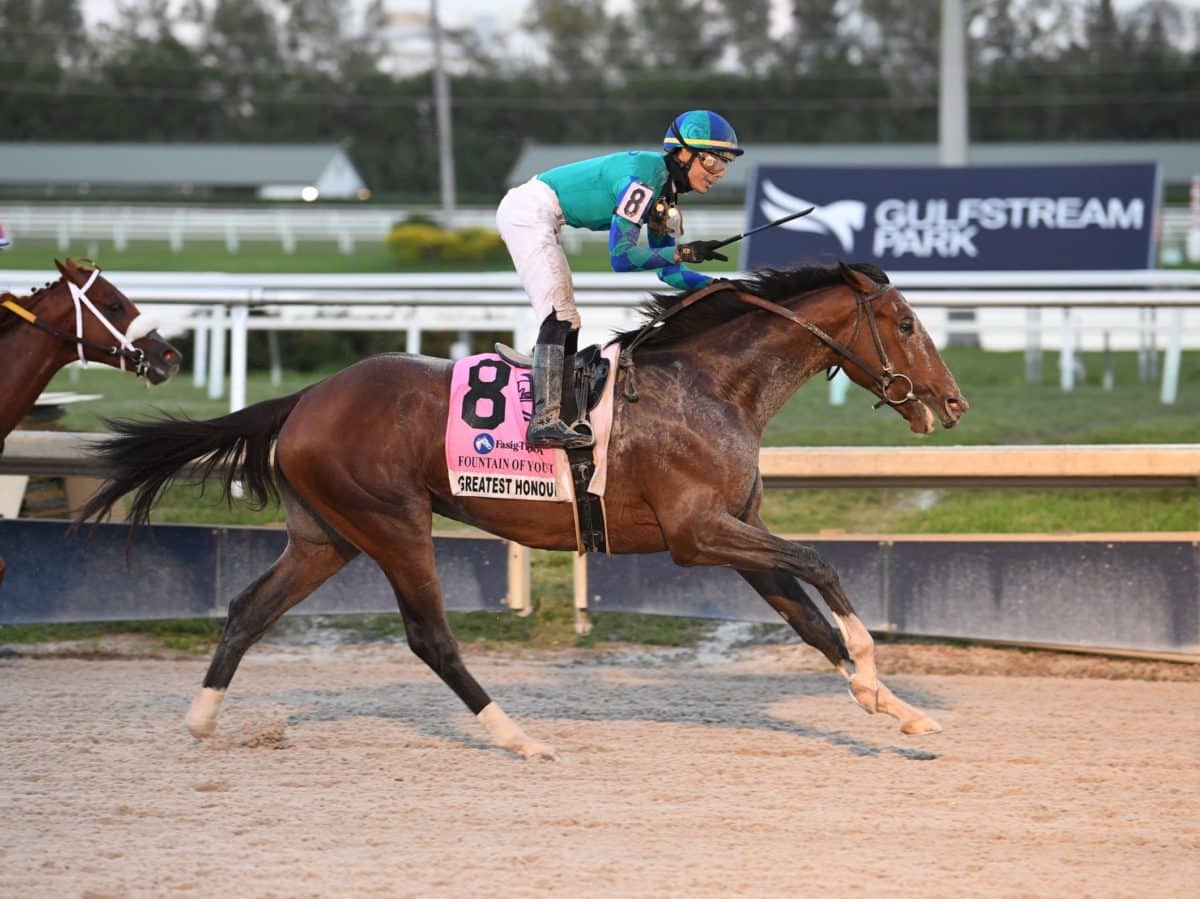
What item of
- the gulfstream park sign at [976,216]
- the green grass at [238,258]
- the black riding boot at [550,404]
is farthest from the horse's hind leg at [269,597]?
the green grass at [238,258]

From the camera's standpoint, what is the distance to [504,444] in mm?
5285

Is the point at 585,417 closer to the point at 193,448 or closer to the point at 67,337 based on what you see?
the point at 193,448

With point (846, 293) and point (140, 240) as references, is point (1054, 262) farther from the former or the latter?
point (140, 240)

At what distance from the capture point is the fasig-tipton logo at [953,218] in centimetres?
1182

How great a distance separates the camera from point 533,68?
2322 inches

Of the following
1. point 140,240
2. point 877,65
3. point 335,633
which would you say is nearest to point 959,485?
point 335,633

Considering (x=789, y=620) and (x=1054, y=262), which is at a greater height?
(x=1054, y=262)

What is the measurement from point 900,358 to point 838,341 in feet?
0.72

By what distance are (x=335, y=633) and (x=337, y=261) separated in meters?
22.4

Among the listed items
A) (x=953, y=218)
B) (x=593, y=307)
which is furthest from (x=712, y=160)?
(x=953, y=218)

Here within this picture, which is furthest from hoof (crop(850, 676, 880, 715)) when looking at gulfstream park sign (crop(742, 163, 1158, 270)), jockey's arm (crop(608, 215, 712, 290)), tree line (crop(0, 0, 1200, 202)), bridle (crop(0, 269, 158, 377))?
tree line (crop(0, 0, 1200, 202))

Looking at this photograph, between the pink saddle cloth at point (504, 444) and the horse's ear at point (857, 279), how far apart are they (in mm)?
826

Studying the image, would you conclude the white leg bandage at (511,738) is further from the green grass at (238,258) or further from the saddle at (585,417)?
the green grass at (238,258)

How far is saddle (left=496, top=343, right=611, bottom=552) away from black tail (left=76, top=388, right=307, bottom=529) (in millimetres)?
922
